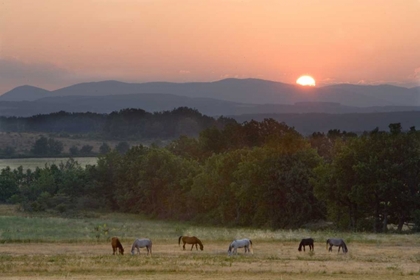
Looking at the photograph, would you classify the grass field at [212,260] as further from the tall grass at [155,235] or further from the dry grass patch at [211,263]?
the tall grass at [155,235]

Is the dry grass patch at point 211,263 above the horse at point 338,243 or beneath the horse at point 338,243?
beneath

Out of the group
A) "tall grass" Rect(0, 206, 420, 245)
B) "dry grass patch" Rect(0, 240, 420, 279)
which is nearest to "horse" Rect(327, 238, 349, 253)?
"dry grass patch" Rect(0, 240, 420, 279)

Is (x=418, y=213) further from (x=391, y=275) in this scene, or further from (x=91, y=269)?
(x=91, y=269)

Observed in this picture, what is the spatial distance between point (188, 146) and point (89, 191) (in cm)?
2046

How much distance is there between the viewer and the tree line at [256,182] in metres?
67.8

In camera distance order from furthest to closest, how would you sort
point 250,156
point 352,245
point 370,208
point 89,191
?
point 89,191 → point 250,156 → point 370,208 → point 352,245

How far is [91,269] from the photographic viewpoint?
1336 inches

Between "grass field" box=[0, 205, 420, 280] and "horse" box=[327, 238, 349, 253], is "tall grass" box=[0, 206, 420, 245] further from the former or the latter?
"horse" box=[327, 238, 349, 253]

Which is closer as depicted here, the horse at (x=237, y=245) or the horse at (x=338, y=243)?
the horse at (x=237, y=245)

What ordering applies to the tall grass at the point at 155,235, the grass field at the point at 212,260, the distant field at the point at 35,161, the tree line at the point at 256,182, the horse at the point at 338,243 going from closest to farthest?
the grass field at the point at 212,260
the horse at the point at 338,243
the tall grass at the point at 155,235
the tree line at the point at 256,182
the distant field at the point at 35,161

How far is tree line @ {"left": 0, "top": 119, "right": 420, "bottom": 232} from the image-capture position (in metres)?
67.8

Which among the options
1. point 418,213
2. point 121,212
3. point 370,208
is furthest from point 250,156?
point 121,212

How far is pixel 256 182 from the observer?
3150 inches

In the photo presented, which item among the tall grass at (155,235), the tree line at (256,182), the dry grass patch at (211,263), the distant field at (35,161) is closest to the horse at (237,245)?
the dry grass patch at (211,263)
